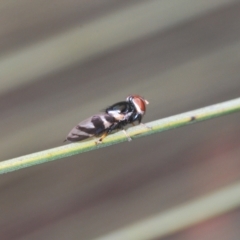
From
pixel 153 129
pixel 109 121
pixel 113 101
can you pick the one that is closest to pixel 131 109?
pixel 109 121

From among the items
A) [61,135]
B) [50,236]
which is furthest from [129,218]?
[61,135]

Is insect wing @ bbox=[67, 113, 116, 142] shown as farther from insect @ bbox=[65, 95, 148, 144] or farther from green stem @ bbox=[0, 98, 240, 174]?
green stem @ bbox=[0, 98, 240, 174]

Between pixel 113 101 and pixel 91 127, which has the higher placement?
pixel 113 101

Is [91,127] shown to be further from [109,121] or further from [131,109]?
[131,109]

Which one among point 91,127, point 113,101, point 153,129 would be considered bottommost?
point 153,129

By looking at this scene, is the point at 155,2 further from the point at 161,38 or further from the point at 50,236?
the point at 50,236

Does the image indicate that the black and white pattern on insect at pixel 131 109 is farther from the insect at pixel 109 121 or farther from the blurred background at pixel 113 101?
the blurred background at pixel 113 101

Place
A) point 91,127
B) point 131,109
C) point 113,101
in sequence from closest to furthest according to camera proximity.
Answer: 1. point 91,127
2. point 131,109
3. point 113,101
